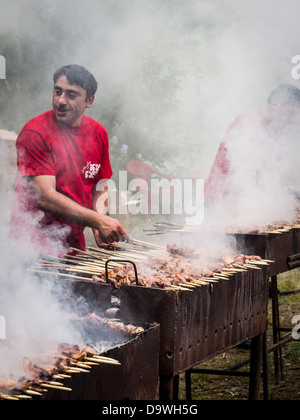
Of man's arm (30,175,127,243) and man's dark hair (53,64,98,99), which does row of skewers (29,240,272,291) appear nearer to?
man's arm (30,175,127,243)

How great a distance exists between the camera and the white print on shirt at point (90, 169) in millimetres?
4457

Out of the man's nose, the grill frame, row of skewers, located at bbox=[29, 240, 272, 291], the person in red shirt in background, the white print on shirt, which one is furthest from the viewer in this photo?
the person in red shirt in background

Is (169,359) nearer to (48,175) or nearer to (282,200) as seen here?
(48,175)

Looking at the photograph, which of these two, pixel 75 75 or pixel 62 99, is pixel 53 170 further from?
pixel 75 75

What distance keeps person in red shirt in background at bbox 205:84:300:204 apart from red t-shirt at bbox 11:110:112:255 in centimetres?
187

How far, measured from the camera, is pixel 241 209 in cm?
556

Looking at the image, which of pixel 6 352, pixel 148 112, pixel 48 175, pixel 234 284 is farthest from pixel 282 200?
pixel 148 112

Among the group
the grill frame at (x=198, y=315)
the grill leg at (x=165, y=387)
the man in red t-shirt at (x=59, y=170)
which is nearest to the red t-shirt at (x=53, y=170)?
the man in red t-shirt at (x=59, y=170)

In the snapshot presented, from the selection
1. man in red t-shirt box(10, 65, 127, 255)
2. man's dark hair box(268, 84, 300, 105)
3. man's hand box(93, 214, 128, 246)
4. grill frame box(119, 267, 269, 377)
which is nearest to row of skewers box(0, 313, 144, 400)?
grill frame box(119, 267, 269, 377)

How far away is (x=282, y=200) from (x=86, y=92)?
2607 millimetres

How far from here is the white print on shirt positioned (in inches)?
175

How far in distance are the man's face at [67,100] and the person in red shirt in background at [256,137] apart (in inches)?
82.5

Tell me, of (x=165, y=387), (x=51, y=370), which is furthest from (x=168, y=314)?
(x=51, y=370)

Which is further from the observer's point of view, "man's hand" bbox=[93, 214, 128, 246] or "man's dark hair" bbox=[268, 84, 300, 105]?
"man's dark hair" bbox=[268, 84, 300, 105]
